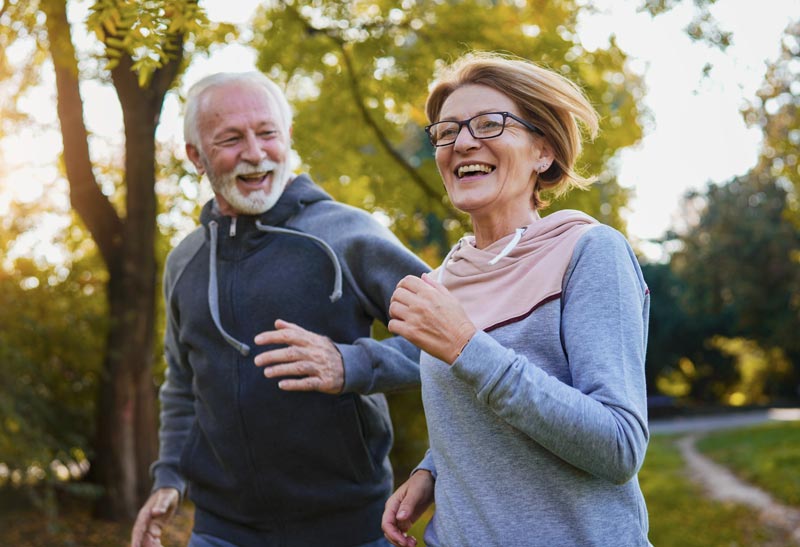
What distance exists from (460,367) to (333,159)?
811cm

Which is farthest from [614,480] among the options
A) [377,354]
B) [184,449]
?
[184,449]

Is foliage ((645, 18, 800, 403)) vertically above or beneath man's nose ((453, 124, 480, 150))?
beneath

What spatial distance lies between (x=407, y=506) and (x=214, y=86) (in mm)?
1625

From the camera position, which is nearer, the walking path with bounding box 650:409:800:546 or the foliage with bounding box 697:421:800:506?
the walking path with bounding box 650:409:800:546

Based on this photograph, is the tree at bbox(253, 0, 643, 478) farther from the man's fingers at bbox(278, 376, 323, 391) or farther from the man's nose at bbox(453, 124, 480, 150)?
the man's nose at bbox(453, 124, 480, 150)

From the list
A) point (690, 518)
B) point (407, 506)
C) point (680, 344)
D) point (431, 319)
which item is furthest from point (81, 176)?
point (680, 344)

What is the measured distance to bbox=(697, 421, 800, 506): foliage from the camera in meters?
13.0

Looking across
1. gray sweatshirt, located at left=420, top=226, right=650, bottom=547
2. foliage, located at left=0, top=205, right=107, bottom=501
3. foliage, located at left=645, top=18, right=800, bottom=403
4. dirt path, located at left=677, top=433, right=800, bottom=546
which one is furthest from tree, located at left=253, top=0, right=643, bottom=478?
foliage, located at left=645, top=18, right=800, bottom=403

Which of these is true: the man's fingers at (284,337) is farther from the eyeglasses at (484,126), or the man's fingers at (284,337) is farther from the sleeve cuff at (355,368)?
the eyeglasses at (484,126)

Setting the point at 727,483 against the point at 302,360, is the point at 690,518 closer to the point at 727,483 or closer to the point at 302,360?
the point at 727,483

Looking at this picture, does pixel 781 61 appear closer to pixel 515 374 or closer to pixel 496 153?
pixel 496 153

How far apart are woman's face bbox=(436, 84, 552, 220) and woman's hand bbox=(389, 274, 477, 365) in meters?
0.32

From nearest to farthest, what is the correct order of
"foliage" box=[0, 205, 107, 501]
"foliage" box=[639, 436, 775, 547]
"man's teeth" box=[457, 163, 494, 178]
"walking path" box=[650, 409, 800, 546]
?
"man's teeth" box=[457, 163, 494, 178]
"foliage" box=[0, 205, 107, 501]
"foliage" box=[639, 436, 775, 547]
"walking path" box=[650, 409, 800, 546]

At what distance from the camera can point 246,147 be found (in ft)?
10.4
